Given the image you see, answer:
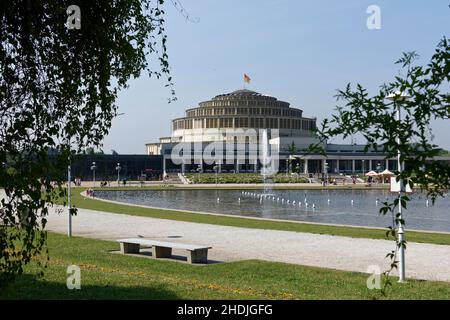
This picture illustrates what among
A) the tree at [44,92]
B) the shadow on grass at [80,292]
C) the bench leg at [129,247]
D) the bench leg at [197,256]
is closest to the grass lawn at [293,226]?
the bench leg at [197,256]

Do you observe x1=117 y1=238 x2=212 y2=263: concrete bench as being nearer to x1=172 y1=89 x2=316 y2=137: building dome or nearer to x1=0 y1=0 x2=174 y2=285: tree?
x1=0 y1=0 x2=174 y2=285: tree

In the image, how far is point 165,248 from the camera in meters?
14.7

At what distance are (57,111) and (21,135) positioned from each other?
0.52 meters

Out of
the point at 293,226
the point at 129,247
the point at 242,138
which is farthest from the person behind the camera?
the point at 242,138

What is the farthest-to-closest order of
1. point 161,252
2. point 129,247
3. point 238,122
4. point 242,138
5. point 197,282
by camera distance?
1. point 238,122
2. point 242,138
3. point 129,247
4. point 161,252
5. point 197,282

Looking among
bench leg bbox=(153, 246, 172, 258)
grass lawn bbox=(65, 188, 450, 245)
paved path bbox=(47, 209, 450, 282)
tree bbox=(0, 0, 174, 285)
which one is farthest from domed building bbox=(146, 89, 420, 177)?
tree bbox=(0, 0, 174, 285)

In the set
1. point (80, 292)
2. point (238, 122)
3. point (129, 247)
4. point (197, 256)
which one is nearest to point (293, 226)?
point (129, 247)

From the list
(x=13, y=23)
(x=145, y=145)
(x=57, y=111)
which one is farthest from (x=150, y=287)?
(x=145, y=145)

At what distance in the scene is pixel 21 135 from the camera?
4.80 metres

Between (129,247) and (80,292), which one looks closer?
(80,292)

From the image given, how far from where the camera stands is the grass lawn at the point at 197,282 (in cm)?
903

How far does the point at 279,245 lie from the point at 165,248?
4181mm

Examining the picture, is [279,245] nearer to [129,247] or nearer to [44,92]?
[129,247]
